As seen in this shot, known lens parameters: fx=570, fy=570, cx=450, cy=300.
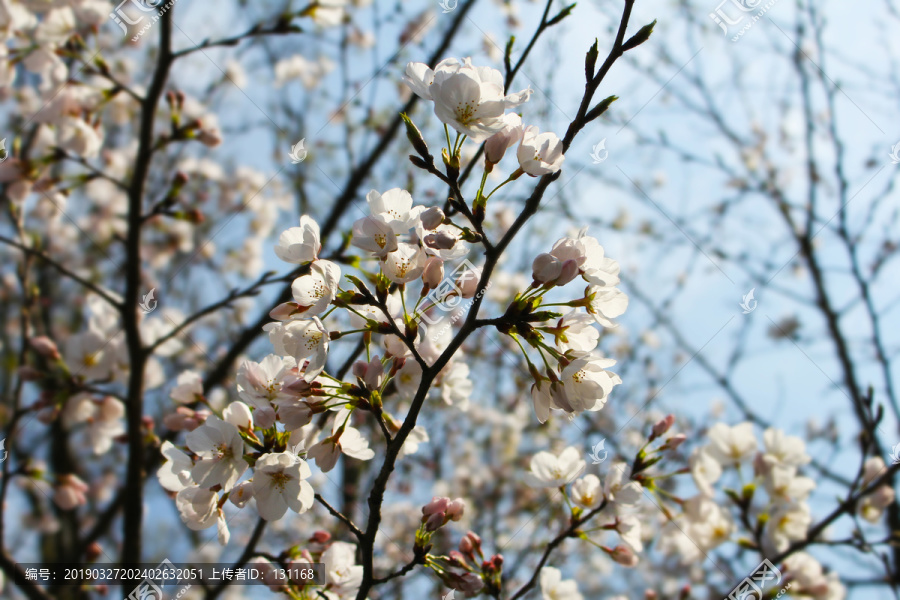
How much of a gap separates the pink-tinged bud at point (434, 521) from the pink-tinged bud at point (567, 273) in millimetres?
627

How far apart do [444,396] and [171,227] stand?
3.71 metres

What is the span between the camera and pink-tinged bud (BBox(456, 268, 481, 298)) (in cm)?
131

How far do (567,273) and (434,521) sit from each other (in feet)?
2.18

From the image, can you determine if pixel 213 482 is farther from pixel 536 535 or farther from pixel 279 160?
pixel 279 160

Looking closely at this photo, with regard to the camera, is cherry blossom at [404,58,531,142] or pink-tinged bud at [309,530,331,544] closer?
cherry blossom at [404,58,531,142]

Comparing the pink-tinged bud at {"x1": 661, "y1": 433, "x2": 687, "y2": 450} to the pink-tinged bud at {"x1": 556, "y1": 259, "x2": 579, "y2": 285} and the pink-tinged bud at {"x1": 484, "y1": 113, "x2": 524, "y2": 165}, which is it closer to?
the pink-tinged bud at {"x1": 556, "y1": 259, "x2": 579, "y2": 285}

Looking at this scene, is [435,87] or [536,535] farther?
[536,535]

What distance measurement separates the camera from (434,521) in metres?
1.34

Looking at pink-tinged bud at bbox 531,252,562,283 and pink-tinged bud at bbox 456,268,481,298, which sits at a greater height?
pink-tinged bud at bbox 456,268,481,298

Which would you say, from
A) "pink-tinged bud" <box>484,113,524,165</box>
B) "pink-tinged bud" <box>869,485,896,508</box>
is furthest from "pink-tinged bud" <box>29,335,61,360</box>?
"pink-tinged bud" <box>869,485,896,508</box>

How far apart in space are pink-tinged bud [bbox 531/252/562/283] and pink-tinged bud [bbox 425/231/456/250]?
175 millimetres

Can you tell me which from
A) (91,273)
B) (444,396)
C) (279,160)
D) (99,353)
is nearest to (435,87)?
(444,396)

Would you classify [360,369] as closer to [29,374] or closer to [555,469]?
[555,469]

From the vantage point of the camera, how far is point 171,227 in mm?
4488
